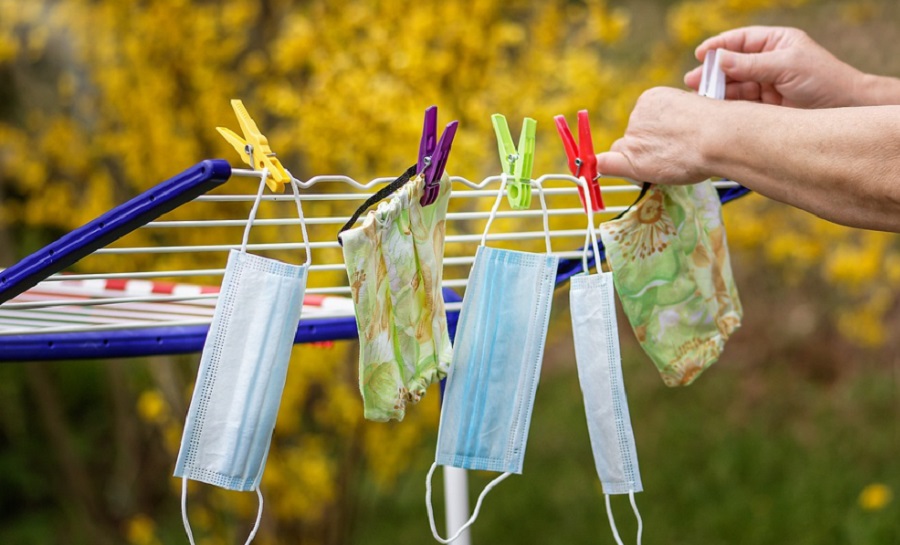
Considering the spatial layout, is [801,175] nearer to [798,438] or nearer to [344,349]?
[344,349]

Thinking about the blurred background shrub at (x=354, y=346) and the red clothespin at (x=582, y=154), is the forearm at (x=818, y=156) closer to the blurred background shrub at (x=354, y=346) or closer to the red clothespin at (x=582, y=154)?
the red clothespin at (x=582, y=154)

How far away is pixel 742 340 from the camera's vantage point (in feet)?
13.1

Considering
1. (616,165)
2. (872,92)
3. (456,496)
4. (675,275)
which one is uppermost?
(872,92)

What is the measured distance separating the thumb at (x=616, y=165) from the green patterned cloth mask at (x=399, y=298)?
0.69 feet

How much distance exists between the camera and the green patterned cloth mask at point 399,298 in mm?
910

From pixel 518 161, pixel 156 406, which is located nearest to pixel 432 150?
pixel 518 161

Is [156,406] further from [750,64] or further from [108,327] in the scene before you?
[750,64]

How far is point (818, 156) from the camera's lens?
3.14ft

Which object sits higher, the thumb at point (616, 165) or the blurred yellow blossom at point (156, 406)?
the thumb at point (616, 165)

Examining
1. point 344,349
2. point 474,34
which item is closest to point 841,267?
point 474,34

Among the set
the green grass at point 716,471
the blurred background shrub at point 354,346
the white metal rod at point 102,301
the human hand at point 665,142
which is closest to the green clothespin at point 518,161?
the human hand at point 665,142

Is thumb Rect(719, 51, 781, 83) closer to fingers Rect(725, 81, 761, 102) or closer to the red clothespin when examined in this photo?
fingers Rect(725, 81, 761, 102)

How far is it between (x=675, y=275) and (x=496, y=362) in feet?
0.95

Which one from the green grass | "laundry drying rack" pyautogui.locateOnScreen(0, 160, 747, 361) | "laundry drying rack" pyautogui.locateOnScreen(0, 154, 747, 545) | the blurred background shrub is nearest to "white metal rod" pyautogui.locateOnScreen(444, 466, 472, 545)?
"laundry drying rack" pyautogui.locateOnScreen(0, 154, 747, 545)
